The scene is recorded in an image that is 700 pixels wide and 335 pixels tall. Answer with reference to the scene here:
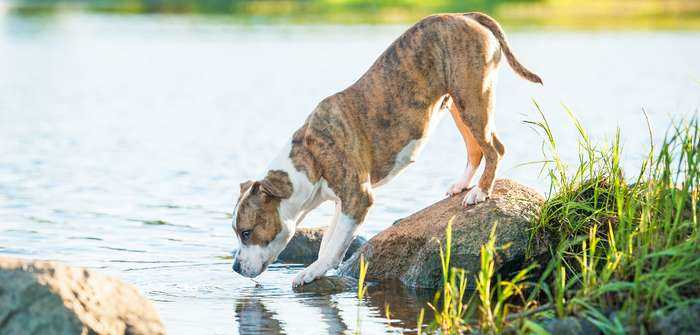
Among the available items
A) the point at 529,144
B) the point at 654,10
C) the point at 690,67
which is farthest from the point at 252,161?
the point at 654,10

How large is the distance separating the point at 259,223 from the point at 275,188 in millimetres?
286

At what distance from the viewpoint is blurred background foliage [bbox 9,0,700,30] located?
183 ft

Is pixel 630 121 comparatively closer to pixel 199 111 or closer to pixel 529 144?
pixel 529 144

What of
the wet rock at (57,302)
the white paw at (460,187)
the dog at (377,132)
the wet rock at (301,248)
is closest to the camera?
the wet rock at (57,302)

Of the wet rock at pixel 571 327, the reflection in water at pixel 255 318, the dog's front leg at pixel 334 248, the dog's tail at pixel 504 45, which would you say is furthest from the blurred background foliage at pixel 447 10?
the wet rock at pixel 571 327

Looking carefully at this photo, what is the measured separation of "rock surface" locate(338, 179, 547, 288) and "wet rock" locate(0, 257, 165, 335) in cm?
289

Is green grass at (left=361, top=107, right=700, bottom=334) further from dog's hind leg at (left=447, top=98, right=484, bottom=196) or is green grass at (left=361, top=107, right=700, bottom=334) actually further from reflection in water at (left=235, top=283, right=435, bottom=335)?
dog's hind leg at (left=447, top=98, right=484, bottom=196)

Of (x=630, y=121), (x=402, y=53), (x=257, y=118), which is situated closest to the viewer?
(x=402, y=53)

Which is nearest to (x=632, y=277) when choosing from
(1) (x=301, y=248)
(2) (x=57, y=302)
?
(2) (x=57, y=302)

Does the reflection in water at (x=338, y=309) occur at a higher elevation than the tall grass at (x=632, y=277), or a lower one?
lower

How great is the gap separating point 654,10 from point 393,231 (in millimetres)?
52422

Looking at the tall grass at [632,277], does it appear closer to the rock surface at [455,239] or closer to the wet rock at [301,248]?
the rock surface at [455,239]

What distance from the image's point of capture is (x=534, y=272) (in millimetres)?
9477

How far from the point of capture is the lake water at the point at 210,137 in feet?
32.5
